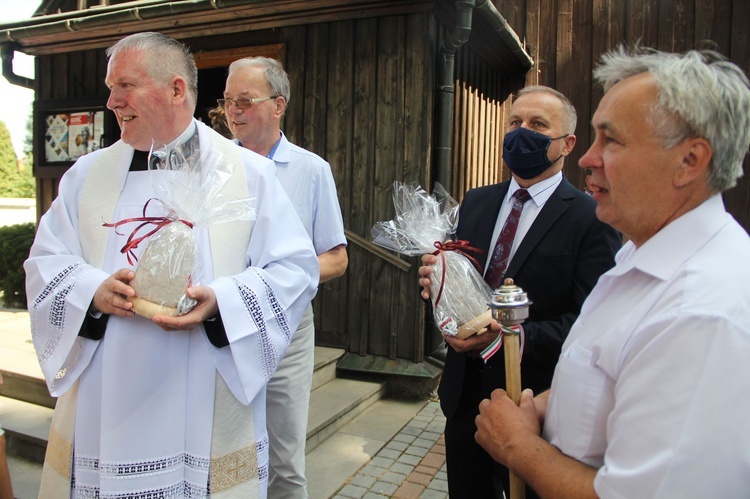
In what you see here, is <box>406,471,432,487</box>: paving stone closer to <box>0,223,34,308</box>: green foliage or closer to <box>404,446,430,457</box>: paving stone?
<box>404,446,430,457</box>: paving stone

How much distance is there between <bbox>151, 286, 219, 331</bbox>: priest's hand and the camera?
168 centimetres

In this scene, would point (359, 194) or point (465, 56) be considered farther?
point (465, 56)

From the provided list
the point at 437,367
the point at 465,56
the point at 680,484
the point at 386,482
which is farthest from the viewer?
the point at 465,56

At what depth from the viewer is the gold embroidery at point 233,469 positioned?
72.9 inches

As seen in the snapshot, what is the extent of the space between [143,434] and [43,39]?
6.49 meters

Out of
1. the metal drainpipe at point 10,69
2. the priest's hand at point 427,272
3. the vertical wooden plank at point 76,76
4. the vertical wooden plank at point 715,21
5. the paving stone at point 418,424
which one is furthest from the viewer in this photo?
the metal drainpipe at point 10,69

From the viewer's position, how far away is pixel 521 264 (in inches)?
85.2

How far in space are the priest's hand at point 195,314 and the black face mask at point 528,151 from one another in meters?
1.29

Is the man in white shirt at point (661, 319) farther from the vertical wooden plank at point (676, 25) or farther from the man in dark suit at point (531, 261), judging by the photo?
the vertical wooden plank at point (676, 25)

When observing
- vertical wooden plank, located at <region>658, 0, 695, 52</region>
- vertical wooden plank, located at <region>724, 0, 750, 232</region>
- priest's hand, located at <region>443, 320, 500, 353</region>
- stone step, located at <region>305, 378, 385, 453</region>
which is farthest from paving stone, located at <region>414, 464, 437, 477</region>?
vertical wooden plank, located at <region>658, 0, 695, 52</region>

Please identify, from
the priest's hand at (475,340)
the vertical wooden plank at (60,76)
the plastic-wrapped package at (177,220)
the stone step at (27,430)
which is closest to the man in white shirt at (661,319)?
the priest's hand at (475,340)

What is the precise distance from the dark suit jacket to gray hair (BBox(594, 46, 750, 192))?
945mm

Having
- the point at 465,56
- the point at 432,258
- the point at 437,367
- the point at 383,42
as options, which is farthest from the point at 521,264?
the point at 465,56

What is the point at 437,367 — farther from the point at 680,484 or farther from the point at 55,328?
the point at 680,484
